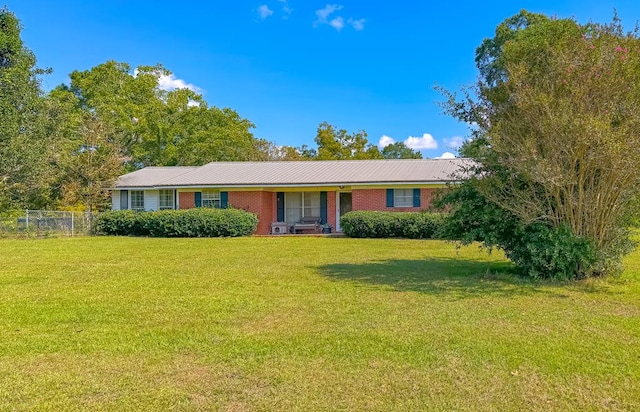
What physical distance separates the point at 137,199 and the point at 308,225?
10.3 meters

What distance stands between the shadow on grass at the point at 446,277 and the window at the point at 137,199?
17.9m

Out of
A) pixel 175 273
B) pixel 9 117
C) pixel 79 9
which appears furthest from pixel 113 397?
pixel 9 117

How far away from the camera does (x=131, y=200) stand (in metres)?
25.8

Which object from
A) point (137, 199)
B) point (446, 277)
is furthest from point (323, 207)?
point (446, 277)

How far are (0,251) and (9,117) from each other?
10078mm

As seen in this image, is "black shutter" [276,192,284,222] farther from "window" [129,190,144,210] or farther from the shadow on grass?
the shadow on grass

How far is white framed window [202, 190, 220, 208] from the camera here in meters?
23.3

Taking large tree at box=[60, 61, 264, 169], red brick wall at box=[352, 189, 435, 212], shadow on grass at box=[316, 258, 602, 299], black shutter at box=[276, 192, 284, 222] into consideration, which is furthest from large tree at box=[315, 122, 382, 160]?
shadow on grass at box=[316, 258, 602, 299]

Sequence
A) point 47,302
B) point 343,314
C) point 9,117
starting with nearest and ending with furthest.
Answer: point 343,314
point 47,302
point 9,117

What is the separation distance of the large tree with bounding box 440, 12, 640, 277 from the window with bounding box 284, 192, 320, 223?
15.0 metres

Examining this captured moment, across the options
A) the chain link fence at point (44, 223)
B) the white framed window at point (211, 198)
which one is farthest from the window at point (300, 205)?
the chain link fence at point (44, 223)

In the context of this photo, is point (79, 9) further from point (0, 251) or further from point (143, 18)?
point (0, 251)

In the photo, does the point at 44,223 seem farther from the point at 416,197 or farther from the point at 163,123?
the point at 416,197

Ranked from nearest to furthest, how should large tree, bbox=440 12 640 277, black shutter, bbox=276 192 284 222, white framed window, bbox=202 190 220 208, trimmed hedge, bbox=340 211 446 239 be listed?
large tree, bbox=440 12 640 277 → trimmed hedge, bbox=340 211 446 239 → white framed window, bbox=202 190 220 208 → black shutter, bbox=276 192 284 222
